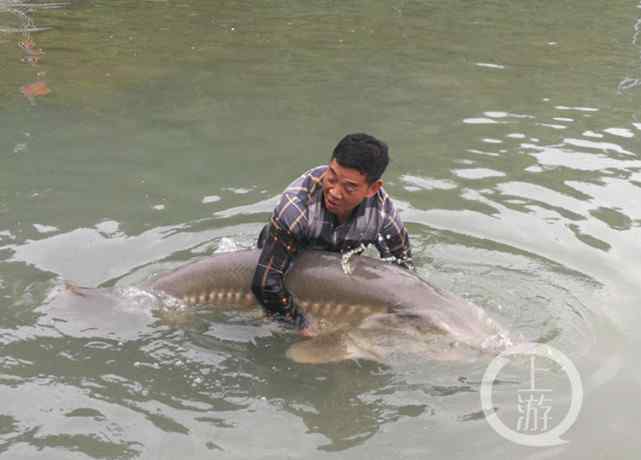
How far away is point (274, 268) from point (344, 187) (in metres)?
0.63

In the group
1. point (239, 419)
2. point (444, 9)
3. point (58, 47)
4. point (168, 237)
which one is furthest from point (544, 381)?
point (444, 9)

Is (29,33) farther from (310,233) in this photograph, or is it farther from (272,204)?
(310,233)

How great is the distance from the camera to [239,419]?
430 centimetres

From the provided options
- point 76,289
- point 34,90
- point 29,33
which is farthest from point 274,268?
point 29,33

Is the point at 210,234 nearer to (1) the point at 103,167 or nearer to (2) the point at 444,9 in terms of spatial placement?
(1) the point at 103,167

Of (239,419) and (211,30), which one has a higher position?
(211,30)

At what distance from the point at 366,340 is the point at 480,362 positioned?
67 centimetres

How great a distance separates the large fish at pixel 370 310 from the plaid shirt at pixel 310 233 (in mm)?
125

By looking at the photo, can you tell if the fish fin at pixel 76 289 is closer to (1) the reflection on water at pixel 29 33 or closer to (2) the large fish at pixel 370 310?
(2) the large fish at pixel 370 310

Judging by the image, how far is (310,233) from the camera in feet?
16.2
